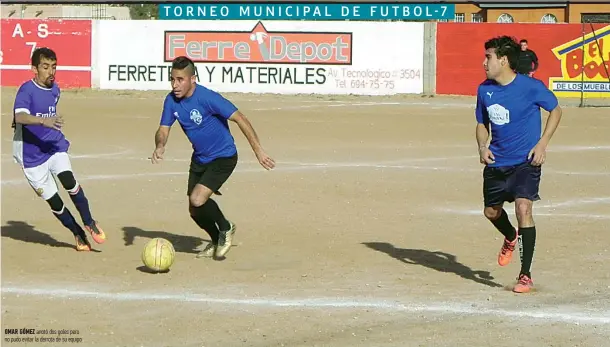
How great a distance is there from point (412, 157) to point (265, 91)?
16.6 meters

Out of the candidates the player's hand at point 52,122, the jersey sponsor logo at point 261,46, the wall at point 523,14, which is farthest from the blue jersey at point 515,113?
the wall at point 523,14

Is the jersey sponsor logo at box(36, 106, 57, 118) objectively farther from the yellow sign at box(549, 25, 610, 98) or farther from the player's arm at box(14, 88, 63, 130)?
the yellow sign at box(549, 25, 610, 98)

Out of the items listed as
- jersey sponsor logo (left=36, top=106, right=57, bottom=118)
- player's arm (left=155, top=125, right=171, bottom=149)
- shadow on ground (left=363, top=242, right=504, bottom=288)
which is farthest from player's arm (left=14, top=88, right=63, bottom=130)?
shadow on ground (left=363, top=242, right=504, bottom=288)

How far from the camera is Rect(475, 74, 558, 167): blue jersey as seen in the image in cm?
934

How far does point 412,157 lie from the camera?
19297mm

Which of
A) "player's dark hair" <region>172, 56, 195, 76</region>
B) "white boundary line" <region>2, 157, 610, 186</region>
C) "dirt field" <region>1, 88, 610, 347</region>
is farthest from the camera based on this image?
"white boundary line" <region>2, 157, 610, 186</region>

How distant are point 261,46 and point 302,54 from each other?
128 centimetres

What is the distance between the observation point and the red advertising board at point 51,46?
3653cm

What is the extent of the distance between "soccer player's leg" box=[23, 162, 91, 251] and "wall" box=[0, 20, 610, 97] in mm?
23991

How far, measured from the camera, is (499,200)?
31.7ft

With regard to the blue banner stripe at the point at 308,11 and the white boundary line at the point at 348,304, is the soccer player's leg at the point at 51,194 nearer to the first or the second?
the white boundary line at the point at 348,304

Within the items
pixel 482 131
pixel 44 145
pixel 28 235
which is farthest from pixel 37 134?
pixel 482 131

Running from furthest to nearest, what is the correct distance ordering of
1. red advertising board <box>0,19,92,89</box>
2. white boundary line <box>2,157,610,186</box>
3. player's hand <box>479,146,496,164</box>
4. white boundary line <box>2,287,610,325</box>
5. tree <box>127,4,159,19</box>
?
tree <box>127,4,159,19</box>, red advertising board <box>0,19,92,89</box>, white boundary line <box>2,157,610,186</box>, player's hand <box>479,146,496,164</box>, white boundary line <box>2,287,610,325</box>

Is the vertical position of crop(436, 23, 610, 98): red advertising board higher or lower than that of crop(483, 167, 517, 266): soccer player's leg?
higher
